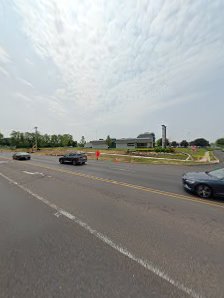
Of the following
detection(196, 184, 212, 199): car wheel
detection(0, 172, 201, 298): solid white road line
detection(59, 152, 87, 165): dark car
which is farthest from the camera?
detection(59, 152, 87, 165): dark car

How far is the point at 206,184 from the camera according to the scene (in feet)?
27.6

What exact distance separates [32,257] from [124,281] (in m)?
1.71

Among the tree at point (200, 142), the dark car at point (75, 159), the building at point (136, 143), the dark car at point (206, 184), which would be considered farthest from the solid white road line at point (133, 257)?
the tree at point (200, 142)

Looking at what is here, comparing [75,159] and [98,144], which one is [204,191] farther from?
[98,144]

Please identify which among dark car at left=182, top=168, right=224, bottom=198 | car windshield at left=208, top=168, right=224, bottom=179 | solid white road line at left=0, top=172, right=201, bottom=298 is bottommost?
solid white road line at left=0, top=172, right=201, bottom=298

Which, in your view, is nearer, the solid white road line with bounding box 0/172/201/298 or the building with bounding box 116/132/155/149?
the solid white road line with bounding box 0/172/201/298

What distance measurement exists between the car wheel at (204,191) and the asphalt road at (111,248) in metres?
0.95

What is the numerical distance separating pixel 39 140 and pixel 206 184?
123 metres

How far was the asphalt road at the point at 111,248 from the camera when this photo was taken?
3.05 meters

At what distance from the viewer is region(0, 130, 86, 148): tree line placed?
115m

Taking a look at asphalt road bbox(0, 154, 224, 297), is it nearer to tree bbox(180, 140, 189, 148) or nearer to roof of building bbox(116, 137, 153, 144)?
roof of building bbox(116, 137, 153, 144)

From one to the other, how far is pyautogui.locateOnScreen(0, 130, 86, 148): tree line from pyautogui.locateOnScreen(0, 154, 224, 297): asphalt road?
369 ft

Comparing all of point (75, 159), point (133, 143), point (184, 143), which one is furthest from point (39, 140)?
point (75, 159)

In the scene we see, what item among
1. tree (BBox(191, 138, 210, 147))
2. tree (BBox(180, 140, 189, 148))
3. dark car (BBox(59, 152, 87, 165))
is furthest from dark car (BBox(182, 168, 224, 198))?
tree (BBox(191, 138, 210, 147))
